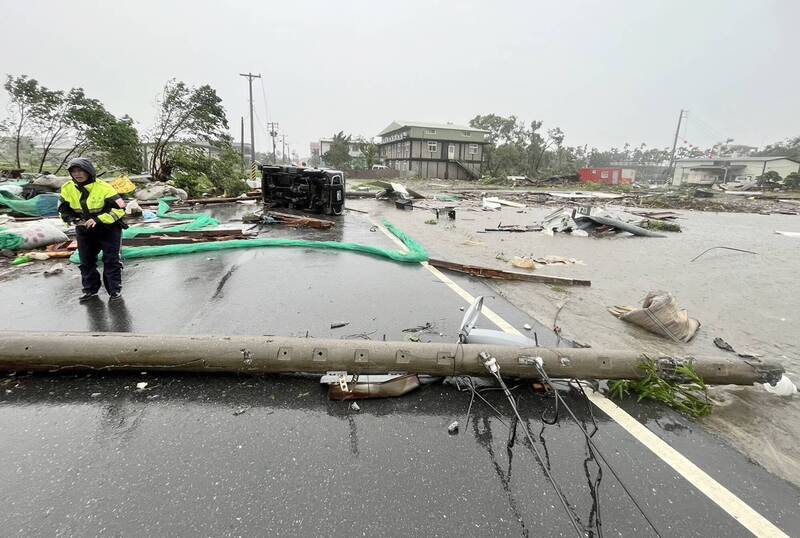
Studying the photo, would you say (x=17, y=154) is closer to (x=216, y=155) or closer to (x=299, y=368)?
(x=216, y=155)

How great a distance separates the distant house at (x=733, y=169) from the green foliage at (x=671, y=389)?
75663 millimetres

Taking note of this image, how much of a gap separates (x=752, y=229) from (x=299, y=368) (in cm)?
1991

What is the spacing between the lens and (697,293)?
20.4ft

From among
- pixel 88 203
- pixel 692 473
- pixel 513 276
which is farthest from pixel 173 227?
pixel 692 473

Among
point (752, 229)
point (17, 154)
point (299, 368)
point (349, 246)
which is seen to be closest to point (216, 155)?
point (17, 154)

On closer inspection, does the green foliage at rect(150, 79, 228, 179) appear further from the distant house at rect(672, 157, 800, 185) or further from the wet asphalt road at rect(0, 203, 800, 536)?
the distant house at rect(672, 157, 800, 185)

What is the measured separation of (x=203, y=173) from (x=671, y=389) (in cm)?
1955

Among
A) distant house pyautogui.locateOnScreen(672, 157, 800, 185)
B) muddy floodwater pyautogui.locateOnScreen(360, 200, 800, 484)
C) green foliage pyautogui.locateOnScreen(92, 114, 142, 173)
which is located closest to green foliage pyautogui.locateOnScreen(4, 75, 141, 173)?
green foliage pyautogui.locateOnScreen(92, 114, 142, 173)

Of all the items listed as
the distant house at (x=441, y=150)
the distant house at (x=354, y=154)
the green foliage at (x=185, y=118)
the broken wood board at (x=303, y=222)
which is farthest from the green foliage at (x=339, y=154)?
the broken wood board at (x=303, y=222)

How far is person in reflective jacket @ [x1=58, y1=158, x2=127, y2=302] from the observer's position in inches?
167

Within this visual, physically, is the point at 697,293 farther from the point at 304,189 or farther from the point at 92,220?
the point at 304,189

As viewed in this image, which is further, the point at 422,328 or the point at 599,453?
the point at 422,328

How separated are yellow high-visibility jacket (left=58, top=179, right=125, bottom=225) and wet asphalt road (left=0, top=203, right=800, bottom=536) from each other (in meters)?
2.24

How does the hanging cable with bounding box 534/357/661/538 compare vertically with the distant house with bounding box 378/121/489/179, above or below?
below
